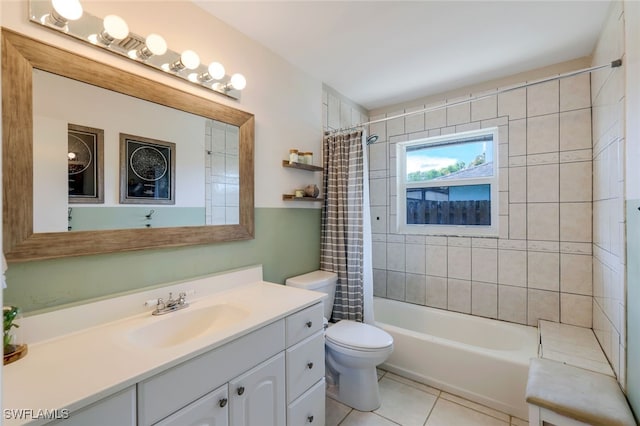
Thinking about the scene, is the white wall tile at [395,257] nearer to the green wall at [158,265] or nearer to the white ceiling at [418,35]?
the green wall at [158,265]

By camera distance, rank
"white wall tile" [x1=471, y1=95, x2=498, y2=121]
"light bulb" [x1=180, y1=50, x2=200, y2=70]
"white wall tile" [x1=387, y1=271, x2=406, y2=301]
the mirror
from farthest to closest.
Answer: "white wall tile" [x1=387, y1=271, x2=406, y2=301] → "white wall tile" [x1=471, y1=95, x2=498, y2=121] → "light bulb" [x1=180, y1=50, x2=200, y2=70] → the mirror

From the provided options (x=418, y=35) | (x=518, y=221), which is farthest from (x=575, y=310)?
(x=418, y=35)

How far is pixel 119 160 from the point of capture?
1.43 meters

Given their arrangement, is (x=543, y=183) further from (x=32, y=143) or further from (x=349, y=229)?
(x=32, y=143)

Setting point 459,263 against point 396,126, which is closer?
point 459,263

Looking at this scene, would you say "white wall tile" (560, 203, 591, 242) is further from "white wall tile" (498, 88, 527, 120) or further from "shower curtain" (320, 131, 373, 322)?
"shower curtain" (320, 131, 373, 322)

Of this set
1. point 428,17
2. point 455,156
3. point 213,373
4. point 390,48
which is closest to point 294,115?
point 390,48

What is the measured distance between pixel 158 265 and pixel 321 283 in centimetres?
111

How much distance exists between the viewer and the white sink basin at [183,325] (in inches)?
52.7

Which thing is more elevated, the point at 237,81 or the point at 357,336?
the point at 237,81

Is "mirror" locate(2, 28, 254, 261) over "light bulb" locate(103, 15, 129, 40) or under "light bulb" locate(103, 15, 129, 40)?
under

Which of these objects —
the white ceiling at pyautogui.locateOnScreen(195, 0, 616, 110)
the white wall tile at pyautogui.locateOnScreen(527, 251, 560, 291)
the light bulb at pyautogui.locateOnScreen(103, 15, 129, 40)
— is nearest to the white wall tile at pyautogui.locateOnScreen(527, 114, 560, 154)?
the white ceiling at pyautogui.locateOnScreen(195, 0, 616, 110)

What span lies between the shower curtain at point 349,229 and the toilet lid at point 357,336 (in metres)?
0.25

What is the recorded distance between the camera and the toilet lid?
1.91m
